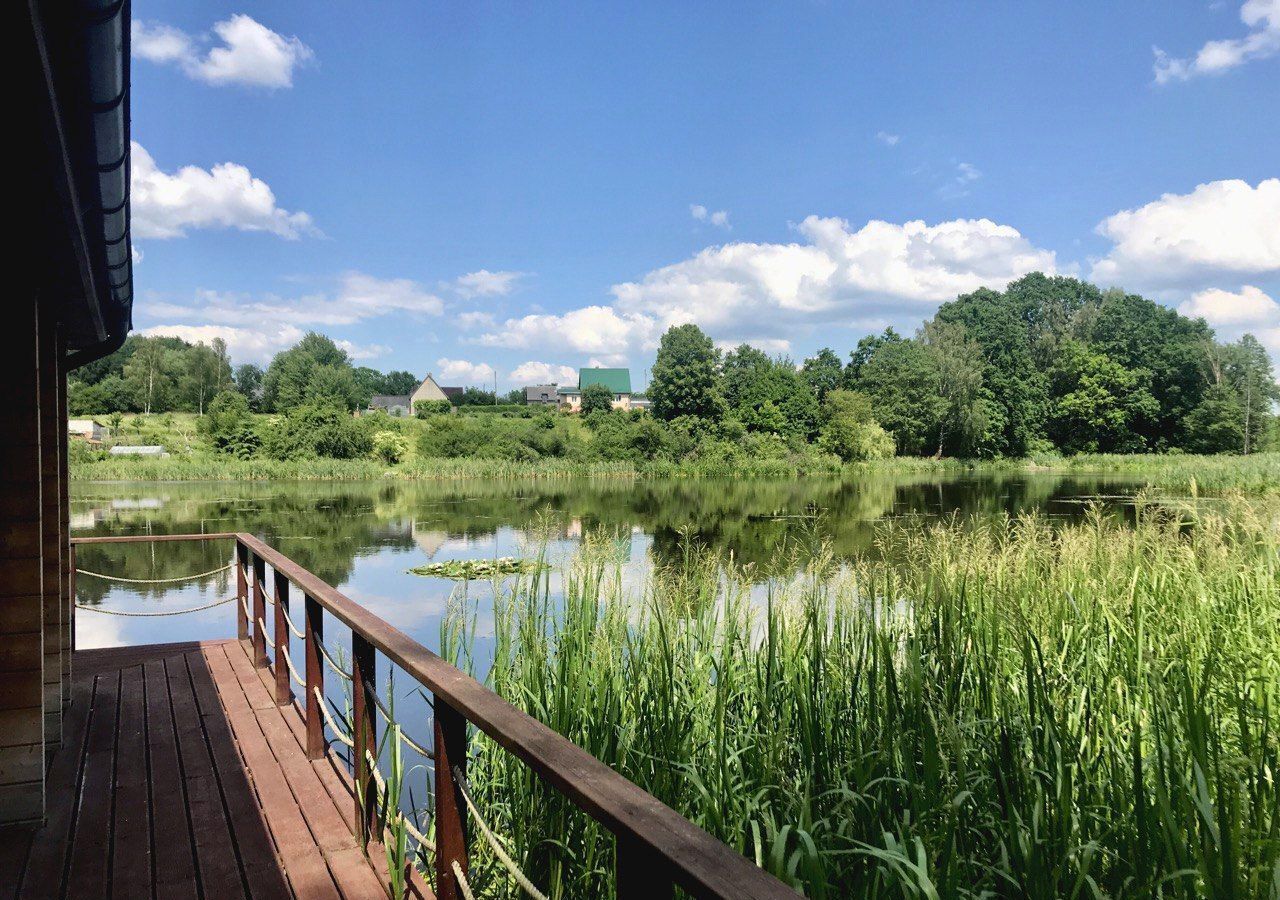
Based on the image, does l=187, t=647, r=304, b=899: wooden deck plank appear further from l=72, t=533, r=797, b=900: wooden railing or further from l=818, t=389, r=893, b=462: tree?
l=818, t=389, r=893, b=462: tree

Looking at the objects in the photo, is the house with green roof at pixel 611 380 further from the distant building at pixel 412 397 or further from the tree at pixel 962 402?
the tree at pixel 962 402

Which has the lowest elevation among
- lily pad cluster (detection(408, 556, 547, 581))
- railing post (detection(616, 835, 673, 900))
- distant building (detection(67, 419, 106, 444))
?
lily pad cluster (detection(408, 556, 547, 581))

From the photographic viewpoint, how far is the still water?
9.08 metres

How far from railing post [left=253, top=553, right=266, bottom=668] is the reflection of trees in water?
4.11 m

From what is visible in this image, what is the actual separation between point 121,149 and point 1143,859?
2.74 m

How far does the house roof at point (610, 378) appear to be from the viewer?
8038cm

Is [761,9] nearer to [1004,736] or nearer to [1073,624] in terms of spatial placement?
[1073,624]

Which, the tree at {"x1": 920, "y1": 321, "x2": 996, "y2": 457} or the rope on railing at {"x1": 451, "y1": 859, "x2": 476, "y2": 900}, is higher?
the tree at {"x1": 920, "y1": 321, "x2": 996, "y2": 457}

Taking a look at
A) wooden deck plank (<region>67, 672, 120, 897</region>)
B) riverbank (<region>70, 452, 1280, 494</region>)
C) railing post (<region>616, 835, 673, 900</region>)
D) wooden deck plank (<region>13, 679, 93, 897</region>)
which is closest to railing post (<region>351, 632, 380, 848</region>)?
wooden deck plank (<region>67, 672, 120, 897</region>)

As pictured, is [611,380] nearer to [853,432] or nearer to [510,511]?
[853,432]

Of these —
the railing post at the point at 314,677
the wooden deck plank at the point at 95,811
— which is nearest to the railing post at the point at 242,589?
the wooden deck plank at the point at 95,811

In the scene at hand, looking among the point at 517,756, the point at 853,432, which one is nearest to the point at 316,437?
the point at 853,432

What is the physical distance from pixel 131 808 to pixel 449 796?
5.88ft

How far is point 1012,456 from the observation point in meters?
41.9
